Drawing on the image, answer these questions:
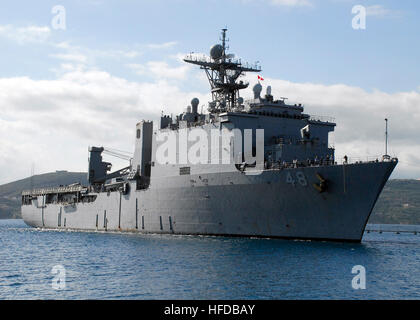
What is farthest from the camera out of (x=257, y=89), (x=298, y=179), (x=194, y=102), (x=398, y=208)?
(x=398, y=208)

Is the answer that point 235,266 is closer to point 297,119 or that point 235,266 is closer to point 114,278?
point 114,278

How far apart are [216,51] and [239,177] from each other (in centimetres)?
1456

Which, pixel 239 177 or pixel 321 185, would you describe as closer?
pixel 321 185

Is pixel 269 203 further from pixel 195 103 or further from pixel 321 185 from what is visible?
pixel 195 103

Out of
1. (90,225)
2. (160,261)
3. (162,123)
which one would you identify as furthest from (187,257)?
(90,225)

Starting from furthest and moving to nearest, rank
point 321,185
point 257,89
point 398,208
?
point 398,208 < point 257,89 < point 321,185

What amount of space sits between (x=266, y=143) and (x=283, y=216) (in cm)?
601

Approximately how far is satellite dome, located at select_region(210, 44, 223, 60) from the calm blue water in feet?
54.4

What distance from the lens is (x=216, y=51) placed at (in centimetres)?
3988

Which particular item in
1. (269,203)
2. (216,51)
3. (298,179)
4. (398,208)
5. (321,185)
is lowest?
(398,208)

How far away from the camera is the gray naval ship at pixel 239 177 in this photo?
2600 centimetres

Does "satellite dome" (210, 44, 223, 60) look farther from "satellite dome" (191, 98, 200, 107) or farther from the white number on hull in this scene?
the white number on hull

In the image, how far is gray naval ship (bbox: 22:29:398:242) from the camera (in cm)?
2600

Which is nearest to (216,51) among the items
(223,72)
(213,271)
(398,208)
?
(223,72)
